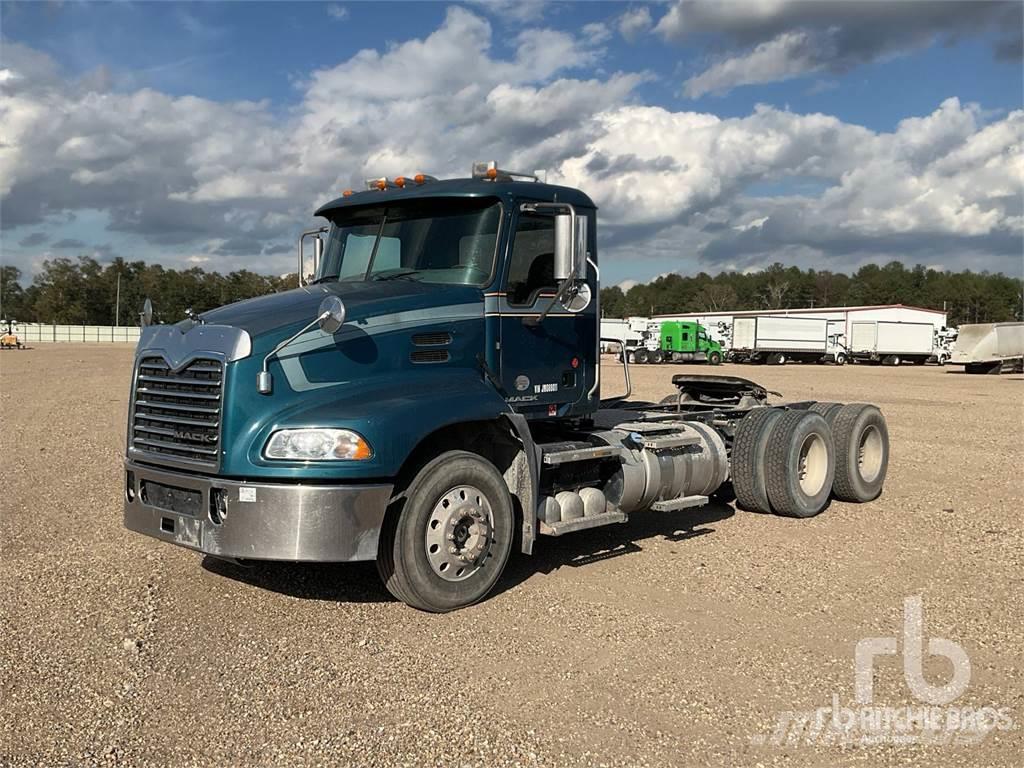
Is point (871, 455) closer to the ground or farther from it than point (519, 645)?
farther from it

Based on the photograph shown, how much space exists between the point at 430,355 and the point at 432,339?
4.5 inches

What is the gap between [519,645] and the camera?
5387 mm

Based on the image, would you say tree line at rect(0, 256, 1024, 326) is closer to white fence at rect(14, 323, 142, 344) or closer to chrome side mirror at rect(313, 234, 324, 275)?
white fence at rect(14, 323, 142, 344)

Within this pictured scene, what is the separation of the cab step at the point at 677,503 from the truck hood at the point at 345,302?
2.52 meters

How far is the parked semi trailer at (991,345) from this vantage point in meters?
43.6

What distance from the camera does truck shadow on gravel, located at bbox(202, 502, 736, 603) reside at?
6473mm

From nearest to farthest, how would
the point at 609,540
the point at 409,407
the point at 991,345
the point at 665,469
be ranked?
the point at 409,407, the point at 665,469, the point at 609,540, the point at 991,345

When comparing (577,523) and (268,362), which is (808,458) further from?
(268,362)

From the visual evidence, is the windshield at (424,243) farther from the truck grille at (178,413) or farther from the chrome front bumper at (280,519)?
the chrome front bumper at (280,519)

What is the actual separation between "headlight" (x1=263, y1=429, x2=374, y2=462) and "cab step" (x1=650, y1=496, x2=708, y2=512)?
3.21 metres

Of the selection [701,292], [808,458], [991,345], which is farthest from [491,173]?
[701,292]

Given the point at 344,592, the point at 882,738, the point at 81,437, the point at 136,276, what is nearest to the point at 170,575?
the point at 344,592

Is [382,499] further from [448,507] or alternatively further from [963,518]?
[963,518]

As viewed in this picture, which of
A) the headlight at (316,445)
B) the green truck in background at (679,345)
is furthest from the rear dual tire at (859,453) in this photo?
the green truck in background at (679,345)
